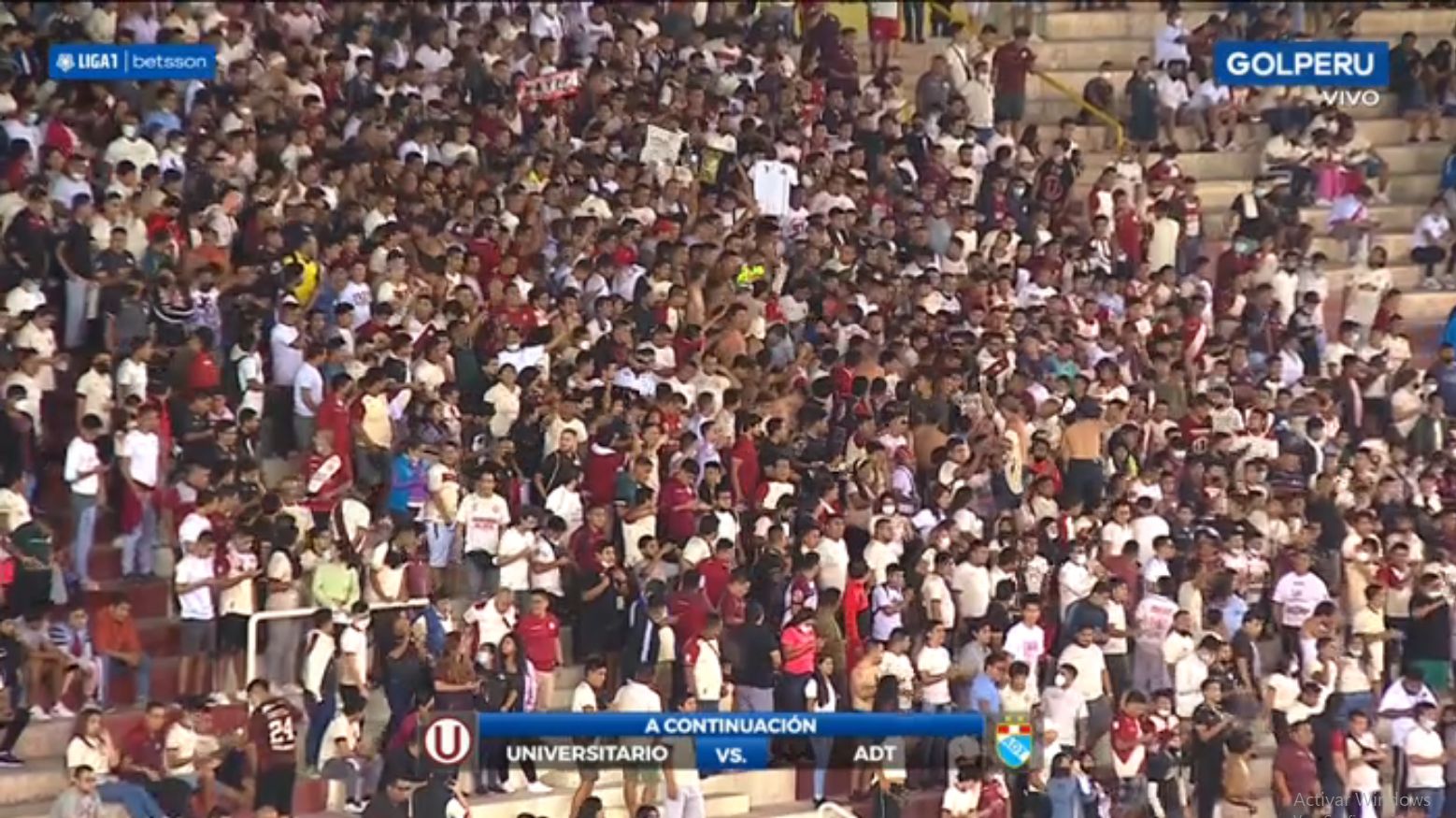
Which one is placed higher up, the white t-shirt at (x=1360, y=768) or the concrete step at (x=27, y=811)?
the white t-shirt at (x=1360, y=768)

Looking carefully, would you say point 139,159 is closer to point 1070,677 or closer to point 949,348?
point 949,348

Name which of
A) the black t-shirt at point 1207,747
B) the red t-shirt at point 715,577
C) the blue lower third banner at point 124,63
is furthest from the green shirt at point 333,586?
the black t-shirt at point 1207,747

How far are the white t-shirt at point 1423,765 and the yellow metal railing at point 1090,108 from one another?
1089 cm

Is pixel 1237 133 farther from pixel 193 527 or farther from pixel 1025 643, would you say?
pixel 193 527

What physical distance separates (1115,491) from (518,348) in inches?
201

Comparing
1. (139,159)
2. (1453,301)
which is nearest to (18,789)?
(139,159)

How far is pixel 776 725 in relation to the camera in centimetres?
2878

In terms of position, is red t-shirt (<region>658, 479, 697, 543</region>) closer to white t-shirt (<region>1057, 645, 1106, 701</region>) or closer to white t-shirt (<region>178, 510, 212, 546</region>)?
white t-shirt (<region>1057, 645, 1106, 701</region>)

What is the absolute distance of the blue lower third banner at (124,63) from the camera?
107ft

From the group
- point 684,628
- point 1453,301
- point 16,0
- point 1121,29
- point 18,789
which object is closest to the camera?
point 18,789

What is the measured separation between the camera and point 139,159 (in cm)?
3203

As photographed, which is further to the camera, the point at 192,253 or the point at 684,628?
the point at 192,253

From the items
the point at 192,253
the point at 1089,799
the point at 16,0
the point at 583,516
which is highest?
the point at 16,0

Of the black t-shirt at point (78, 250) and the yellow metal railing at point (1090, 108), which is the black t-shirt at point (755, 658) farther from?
the yellow metal railing at point (1090, 108)
